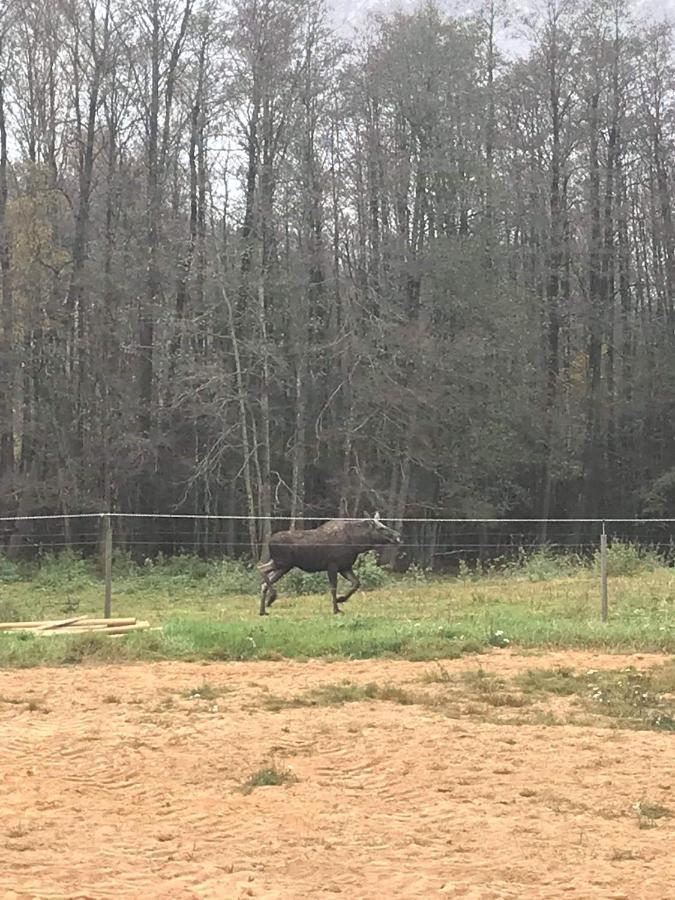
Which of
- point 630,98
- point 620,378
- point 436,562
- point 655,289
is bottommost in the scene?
point 436,562

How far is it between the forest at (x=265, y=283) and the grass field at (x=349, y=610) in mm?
4715

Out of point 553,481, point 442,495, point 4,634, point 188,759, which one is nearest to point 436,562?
point 442,495

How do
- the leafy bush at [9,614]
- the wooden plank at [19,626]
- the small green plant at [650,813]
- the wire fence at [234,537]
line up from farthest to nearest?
the wire fence at [234,537], the leafy bush at [9,614], the wooden plank at [19,626], the small green plant at [650,813]

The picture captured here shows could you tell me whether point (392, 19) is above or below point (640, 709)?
above

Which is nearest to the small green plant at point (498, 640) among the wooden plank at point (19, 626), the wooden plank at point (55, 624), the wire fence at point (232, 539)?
the wooden plank at point (55, 624)

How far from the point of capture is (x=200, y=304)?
30.5 meters

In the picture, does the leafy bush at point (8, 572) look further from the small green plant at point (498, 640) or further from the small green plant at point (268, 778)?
the small green plant at point (268, 778)

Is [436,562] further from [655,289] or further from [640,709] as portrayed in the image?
[640,709]

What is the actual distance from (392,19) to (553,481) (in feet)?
53.3

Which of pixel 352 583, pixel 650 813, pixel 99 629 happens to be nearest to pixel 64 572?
pixel 352 583

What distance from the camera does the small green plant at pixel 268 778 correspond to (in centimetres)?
643

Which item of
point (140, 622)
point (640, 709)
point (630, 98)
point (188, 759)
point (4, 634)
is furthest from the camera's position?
point (630, 98)

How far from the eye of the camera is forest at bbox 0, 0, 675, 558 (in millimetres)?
29172

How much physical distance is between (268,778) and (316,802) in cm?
52
